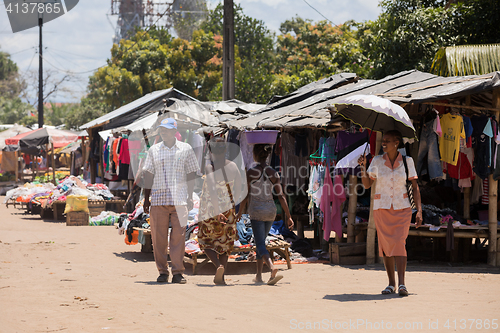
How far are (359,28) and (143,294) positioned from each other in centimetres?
2185

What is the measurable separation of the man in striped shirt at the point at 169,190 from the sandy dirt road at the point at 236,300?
46 cm

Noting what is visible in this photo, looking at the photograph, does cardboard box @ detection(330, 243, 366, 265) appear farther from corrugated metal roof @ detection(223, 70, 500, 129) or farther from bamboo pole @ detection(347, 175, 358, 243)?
corrugated metal roof @ detection(223, 70, 500, 129)

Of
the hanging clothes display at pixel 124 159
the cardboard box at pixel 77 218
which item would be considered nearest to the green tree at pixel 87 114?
the hanging clothes display at pixel 124 159

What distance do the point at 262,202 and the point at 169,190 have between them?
118 centimetres

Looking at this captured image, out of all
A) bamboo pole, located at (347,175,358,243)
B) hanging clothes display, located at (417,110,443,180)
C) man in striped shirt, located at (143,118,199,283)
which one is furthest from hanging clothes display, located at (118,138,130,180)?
hanging clothes display, located at (417,110,443,180)

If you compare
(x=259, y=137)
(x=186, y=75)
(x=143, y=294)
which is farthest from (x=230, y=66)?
(x=186, y=75)

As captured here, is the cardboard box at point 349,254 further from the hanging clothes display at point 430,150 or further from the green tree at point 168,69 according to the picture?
the green tree at point 168,69

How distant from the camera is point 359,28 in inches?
1004

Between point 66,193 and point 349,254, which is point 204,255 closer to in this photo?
point 349,254

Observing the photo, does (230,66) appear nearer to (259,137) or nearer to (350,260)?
(259,137)

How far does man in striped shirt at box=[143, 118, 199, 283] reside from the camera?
22.7 feet

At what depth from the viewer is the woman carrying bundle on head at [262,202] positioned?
6.87m

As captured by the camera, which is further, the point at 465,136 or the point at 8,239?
the point at 8,239

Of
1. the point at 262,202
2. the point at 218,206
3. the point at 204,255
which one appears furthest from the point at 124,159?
the point at 262,202
